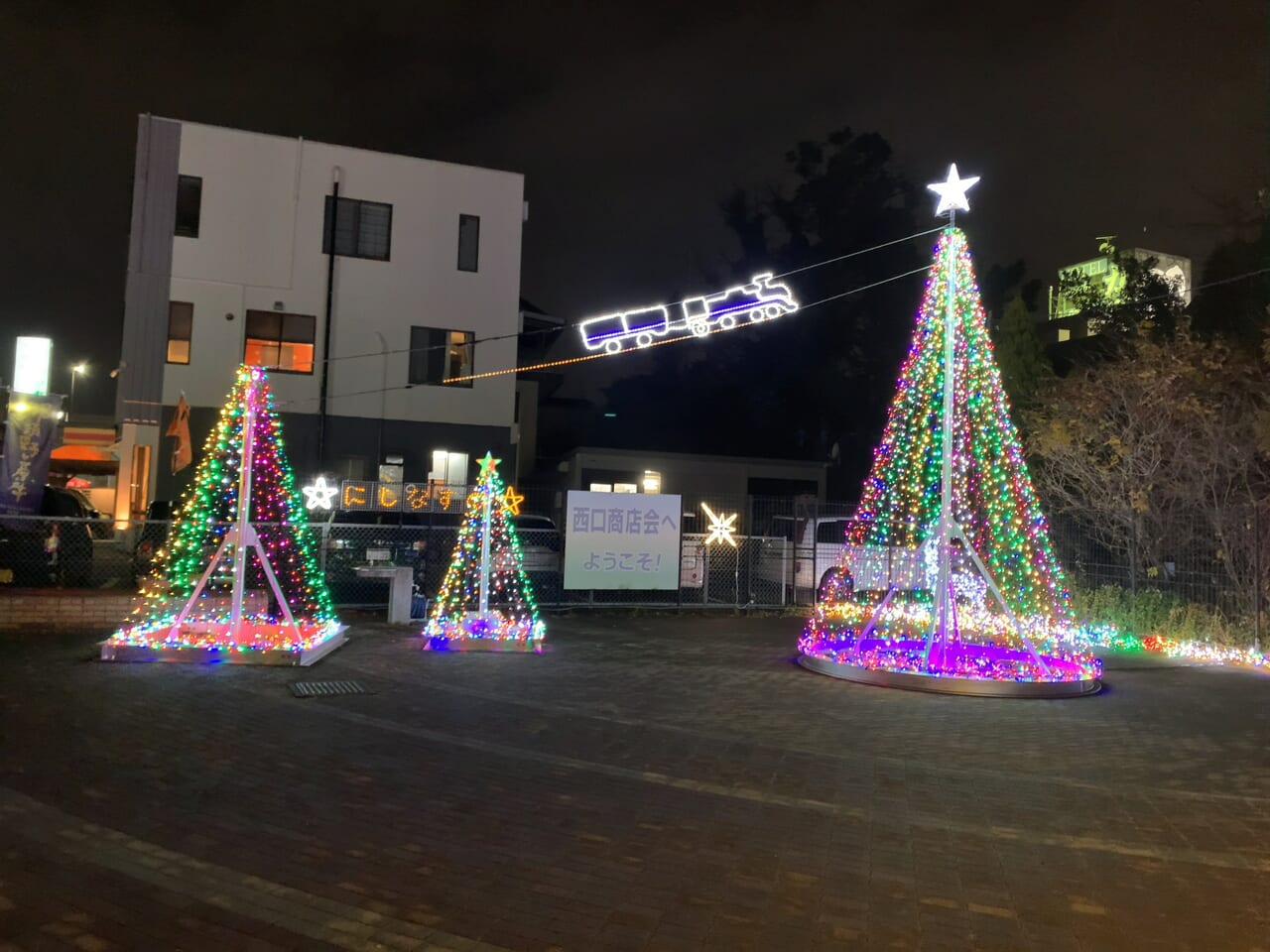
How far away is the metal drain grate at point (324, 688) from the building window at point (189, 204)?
49.8 feet

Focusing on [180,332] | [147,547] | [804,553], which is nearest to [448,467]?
[180,332]

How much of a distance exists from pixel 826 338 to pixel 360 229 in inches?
677

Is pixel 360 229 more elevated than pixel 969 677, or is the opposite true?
pixel 360 229

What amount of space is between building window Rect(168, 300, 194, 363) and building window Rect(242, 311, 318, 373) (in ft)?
3.80

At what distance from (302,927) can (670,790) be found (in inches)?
101

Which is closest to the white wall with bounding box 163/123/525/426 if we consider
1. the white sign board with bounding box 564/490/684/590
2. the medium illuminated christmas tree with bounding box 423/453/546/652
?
the white sign board with bounding box 564/490/684/590

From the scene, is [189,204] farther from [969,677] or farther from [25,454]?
[969,677]

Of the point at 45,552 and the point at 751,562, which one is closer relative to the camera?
the point at 45,552

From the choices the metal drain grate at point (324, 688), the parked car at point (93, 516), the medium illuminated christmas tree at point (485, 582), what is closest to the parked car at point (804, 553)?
the medium illuminated christmas tree at point (485, 582)

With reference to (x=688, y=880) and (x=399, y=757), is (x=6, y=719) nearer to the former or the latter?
(x=399, y=757)

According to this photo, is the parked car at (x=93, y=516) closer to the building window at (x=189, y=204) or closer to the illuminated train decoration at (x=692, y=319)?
the building window at (x=189, y=204)

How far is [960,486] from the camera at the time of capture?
34.5 ft

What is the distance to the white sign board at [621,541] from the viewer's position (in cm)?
1486

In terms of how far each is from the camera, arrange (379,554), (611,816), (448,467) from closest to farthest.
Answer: (611,816) < (379,554) < (448,467)
